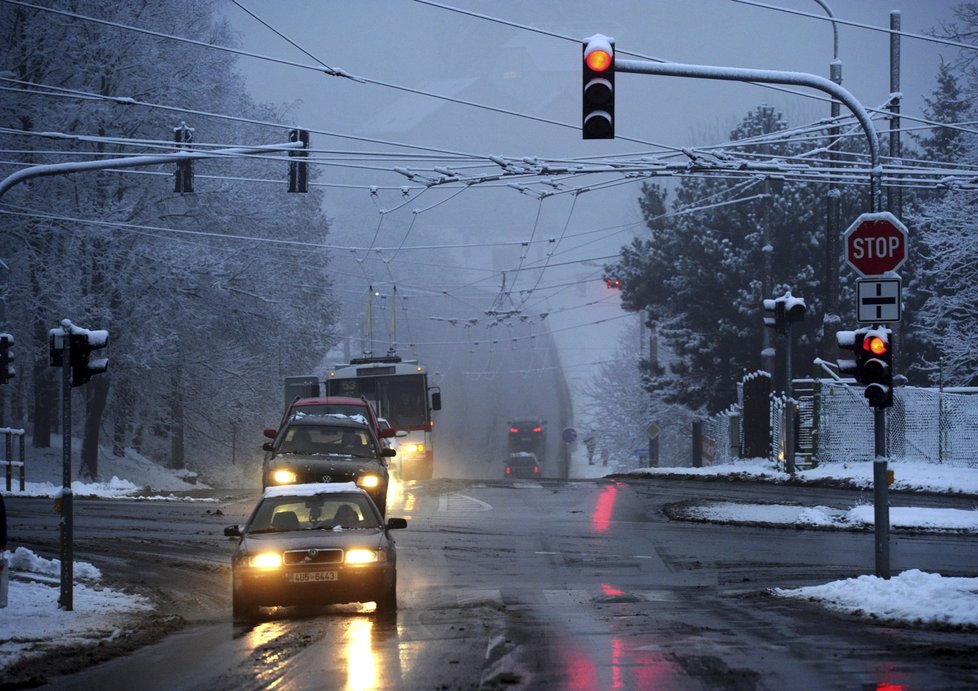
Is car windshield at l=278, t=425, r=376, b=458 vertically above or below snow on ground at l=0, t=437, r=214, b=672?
above

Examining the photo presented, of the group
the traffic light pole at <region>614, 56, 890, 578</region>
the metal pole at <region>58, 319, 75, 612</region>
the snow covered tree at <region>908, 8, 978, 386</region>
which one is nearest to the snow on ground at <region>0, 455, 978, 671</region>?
the metal pole at <region>58, 319, 75, 612</region>

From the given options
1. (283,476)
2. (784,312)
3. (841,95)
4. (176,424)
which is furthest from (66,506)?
(176,424)

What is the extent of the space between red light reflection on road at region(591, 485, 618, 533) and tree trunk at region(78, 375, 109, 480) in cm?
1551

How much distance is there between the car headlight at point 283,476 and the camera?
21.0 meters

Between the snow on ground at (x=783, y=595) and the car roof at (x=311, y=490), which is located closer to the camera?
the snow on ground at (x=783, y=595)

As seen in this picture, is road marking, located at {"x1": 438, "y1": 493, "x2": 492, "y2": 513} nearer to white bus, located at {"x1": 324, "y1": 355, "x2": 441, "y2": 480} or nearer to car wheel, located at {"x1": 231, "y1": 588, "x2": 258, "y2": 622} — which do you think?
white bus, located at {"x1": 324, "y1": 355, "x2": 441, "y2": 480}

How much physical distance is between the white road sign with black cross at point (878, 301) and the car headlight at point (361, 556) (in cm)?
628

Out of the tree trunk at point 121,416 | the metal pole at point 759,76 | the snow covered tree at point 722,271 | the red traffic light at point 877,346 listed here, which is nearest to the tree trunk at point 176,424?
the tree trunk at point 121,416

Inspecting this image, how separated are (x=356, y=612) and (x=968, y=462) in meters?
22.3

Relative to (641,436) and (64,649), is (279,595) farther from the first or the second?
(641,436)

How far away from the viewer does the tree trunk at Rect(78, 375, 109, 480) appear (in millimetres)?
38787

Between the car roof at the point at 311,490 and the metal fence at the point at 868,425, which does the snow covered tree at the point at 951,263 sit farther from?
the car roof at the point at 311,490

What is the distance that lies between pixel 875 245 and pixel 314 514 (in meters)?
7.19

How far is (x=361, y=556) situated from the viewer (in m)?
13.4
